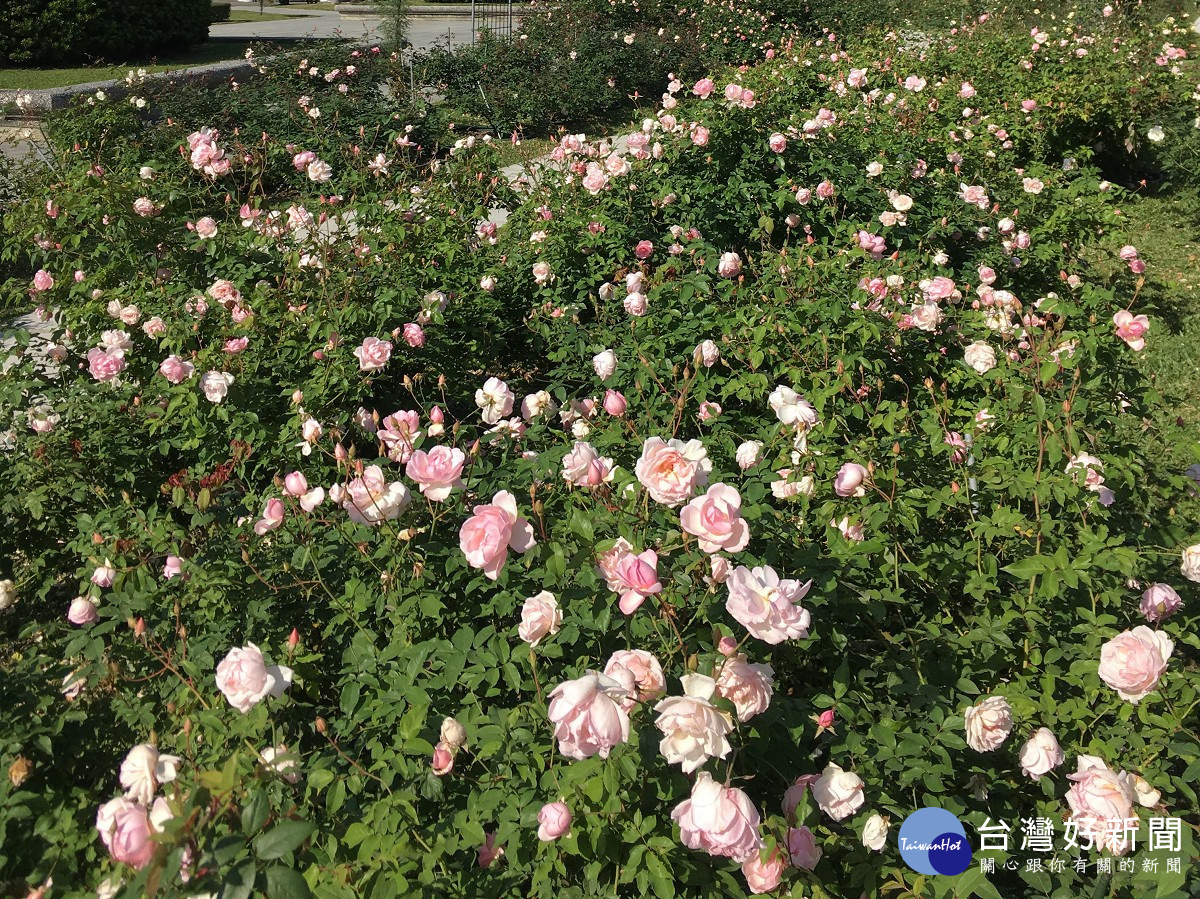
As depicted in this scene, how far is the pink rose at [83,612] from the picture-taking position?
1659 millimetres

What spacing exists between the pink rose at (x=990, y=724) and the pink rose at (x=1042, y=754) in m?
0.10

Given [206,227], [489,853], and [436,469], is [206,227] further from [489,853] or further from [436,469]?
[489,853]

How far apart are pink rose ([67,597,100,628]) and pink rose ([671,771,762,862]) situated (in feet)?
4.20

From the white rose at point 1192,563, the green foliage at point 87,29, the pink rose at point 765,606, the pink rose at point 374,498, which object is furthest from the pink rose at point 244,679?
the green foliage at point 87,29

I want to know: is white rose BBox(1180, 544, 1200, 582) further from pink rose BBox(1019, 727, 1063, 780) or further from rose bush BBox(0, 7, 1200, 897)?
pink rose BBox(1019, 727, 1063, 780)

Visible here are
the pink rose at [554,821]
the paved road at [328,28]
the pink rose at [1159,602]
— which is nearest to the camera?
the pink rose at [554,821]

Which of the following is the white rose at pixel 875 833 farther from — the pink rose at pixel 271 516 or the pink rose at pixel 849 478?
the pink rose at pixel 271 516

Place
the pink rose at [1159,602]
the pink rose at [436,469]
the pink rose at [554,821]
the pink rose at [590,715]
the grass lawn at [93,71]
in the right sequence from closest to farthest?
the pink rose at [590,715], the pink rose at [554,821], the pink rose at [436,469], the pink rose at [1159,602], the grass lawn at [93,71]

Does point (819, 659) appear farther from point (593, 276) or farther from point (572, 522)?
point (593, 276)

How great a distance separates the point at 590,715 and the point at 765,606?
1.01ft

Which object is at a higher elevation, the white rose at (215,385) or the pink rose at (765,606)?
the pink rose at (765,606)

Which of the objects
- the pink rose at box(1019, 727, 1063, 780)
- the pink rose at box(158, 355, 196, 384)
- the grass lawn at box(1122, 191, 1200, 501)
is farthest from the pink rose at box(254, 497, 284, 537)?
the grass lawn at box(1122, 191, 1200, 501)

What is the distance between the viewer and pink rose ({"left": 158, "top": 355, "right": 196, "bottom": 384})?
239 cm

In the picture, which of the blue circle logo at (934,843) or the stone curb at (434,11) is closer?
the blue circle logo at (934,843)
